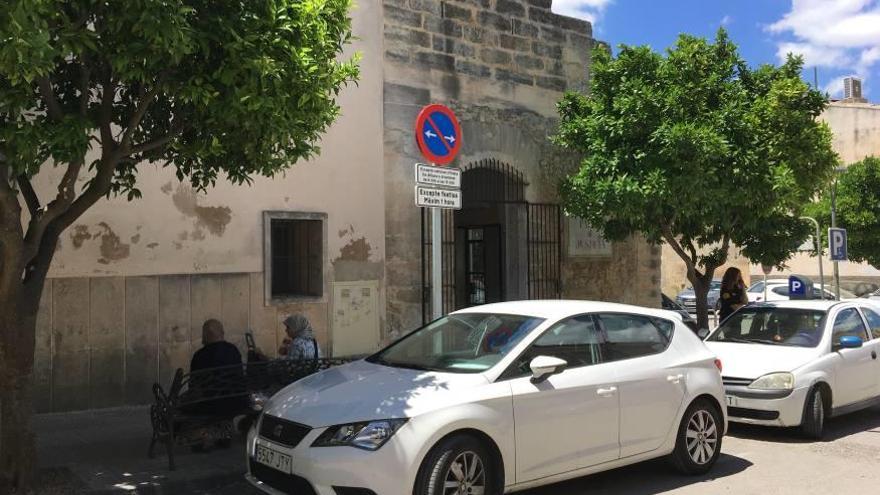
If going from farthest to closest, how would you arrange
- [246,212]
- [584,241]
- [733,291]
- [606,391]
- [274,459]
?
[584,241]
[733,291]
[246,212]
[606,391]
[274,459]

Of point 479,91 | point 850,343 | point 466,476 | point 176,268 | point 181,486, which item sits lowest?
point 181,486

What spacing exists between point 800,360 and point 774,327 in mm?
949

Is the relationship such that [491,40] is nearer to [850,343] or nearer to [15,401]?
[850,343]

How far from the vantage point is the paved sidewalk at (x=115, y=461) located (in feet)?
19.2

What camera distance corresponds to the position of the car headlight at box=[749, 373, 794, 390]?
26.0 feet

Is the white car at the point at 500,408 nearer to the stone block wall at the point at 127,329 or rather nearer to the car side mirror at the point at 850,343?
the car side mirror at the point at 850,343

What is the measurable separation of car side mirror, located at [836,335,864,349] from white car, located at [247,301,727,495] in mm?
2606

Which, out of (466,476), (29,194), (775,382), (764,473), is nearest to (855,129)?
(775,382)

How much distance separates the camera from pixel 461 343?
602 cm

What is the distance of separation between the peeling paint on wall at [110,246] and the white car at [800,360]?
6773mm

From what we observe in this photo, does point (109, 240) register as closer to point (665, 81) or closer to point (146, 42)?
point (146, 42)

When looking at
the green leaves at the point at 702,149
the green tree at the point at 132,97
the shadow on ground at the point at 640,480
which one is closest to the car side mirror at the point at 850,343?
the shadow on ground at the point at 640,480

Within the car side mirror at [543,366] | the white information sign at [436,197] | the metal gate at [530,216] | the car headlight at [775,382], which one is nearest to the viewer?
the car side mirror at [543,366]

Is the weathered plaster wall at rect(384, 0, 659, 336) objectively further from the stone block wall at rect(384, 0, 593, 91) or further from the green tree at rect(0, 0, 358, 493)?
the green tree at rect(0, 0, 358, 493)
